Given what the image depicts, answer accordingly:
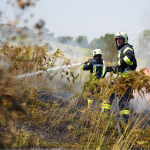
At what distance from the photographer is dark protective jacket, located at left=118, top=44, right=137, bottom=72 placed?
147 inches

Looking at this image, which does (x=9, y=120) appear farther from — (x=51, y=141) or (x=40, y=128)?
(x=40, y=128)

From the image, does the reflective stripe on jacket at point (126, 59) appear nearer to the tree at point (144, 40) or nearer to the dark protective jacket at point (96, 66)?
the dark protective jacket at point (96, 66)

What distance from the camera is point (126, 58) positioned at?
12.2 feet

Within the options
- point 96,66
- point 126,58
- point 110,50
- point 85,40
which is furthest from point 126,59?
point 85,40

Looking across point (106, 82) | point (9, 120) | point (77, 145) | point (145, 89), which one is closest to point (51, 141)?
point (77, 145)

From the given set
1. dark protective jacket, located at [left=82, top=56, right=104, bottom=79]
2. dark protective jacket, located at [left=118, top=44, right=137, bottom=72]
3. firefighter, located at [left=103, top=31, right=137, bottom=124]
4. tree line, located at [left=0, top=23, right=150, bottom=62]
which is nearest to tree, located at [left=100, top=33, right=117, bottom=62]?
tree line, located at [left=0, top=23, right=150, bottom=62]

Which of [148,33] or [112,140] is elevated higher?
[148,33]

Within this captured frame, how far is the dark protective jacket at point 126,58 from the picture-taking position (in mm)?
3727

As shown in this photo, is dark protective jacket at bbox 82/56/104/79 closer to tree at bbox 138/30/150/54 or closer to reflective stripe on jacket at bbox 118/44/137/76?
reflective stripe on jacket at bbox 118/44/137/76

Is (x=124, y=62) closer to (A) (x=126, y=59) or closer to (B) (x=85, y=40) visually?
(A) (x=126, y=59)

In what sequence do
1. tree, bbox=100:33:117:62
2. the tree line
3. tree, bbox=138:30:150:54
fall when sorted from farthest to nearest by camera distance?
1. tree, bbox=138:30:150:54
2. tree, bbox=100:33:117:62
3. the tree line

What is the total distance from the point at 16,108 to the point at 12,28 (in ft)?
5.10

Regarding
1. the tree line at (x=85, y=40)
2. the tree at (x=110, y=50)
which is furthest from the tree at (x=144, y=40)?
the tree at (x=110, y=50)

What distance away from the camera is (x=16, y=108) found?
105 centimetres
